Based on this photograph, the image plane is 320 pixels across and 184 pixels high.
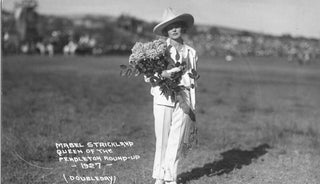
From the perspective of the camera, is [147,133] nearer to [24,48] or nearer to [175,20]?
[175,20]

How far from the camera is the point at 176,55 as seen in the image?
5797 mm

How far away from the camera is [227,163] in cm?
815

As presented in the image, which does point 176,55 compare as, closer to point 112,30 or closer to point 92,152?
point 92,152

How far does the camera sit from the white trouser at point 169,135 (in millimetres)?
5926

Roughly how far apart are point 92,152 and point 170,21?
2.78 metres

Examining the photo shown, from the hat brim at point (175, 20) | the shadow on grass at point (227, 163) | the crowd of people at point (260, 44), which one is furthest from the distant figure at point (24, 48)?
the hat brim at point (175, 20)

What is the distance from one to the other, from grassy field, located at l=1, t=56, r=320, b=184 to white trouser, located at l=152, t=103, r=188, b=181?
0.72m

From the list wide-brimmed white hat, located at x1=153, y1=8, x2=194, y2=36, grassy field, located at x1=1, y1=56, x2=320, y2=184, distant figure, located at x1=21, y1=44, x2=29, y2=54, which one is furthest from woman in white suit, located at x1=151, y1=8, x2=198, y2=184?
distant figure, located at x1=21, y1=44, x2=29, y2=54

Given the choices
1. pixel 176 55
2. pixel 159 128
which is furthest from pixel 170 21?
Answer: pixel 159 128

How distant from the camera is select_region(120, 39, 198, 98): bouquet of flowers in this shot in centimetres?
564

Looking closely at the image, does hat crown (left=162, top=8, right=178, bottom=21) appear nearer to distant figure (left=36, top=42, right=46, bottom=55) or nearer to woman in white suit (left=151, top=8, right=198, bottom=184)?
woman in white suit (left=151, top=8, right=198, bottom=184)

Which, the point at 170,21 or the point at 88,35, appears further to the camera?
the point at 88,35

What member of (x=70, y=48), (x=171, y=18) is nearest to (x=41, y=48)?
(x=70, y=48)

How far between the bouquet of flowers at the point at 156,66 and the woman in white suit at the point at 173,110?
0.08m
